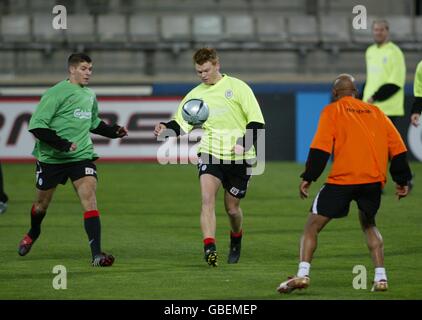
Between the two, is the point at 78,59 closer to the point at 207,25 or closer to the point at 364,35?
the point at 207,25

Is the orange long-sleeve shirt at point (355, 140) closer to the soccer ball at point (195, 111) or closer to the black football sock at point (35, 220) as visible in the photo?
the soccer ball at point (195, 111)

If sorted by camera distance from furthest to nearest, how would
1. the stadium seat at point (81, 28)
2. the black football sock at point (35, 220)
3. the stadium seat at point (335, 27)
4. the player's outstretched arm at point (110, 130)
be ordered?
1. the stadium seat at point (335, 27)
2. the stadium seat at point (81, 28)
3. the player's outstretched arm at point (110, 130)
4. the black football sock at point (35, 220)

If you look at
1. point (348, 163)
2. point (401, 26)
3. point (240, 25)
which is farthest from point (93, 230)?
point (401, 26)

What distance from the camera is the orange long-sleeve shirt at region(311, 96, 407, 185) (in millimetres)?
9484

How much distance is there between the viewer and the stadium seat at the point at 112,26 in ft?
91.5

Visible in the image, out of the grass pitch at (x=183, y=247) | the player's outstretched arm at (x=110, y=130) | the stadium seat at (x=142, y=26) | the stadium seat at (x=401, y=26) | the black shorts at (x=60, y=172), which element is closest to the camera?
the grass pitch at (x=183, y=247)

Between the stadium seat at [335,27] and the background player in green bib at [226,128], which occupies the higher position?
the stadium seat at [335,27]

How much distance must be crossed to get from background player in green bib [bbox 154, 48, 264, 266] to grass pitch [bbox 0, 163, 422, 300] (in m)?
0.85

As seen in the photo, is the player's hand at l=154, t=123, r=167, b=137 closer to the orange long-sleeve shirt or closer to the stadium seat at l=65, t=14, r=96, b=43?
the orange long-sleeve shirt

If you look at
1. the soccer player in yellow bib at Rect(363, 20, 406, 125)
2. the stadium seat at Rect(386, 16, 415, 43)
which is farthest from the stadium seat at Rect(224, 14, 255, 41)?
the soccer player in yellow bib at Rect(363, 20, 406, 125)

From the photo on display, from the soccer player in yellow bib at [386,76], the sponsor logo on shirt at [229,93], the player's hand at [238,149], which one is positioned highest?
the soccer player in yellow bib at [386,76]

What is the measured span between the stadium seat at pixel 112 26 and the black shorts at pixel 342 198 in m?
18.6

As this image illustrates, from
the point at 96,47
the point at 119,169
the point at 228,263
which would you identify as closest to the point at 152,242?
the point at 228,263

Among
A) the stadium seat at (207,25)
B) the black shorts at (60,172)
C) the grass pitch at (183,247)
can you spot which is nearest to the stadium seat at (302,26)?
the stadium seat at (207,25)
